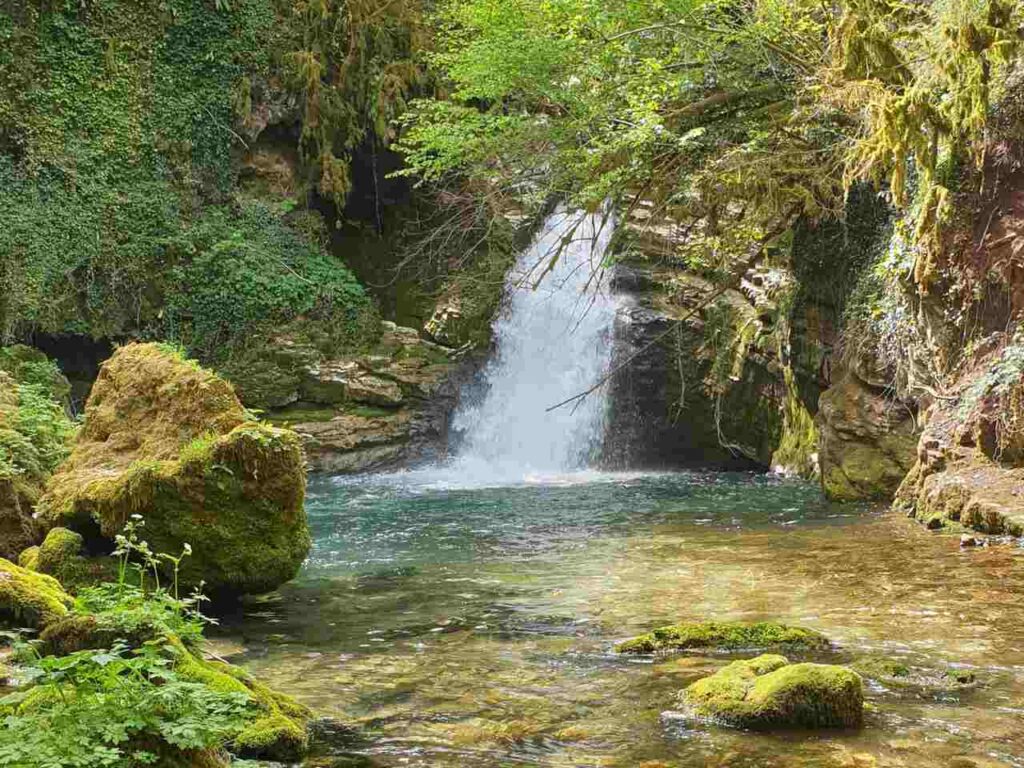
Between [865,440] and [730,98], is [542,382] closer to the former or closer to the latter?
[865,440]

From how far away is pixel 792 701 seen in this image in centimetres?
456

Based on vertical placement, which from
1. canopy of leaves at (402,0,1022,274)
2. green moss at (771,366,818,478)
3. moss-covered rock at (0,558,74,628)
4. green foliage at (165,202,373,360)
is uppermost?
canopy of leaves at (402,0,1022,274)

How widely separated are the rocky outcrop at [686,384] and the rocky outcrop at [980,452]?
6743mm

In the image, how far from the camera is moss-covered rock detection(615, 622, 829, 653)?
592 cm

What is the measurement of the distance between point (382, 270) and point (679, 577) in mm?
15576

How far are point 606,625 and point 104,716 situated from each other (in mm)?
4088

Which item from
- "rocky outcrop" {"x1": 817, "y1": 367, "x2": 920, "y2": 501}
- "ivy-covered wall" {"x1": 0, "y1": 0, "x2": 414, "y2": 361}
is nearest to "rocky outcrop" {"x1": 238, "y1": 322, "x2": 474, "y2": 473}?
"ivy-covered wall" {"x1": 0, "y1": 0, "x2": 414, "y2": 361}

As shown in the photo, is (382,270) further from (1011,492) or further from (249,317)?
(1011,492)

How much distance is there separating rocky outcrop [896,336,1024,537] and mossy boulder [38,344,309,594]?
630 cm

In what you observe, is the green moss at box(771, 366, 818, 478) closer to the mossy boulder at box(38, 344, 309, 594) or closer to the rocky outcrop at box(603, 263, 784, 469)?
the rocky outcrop at box(603, 263, 784, 469)

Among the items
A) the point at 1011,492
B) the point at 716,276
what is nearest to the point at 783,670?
the point at 1011,492

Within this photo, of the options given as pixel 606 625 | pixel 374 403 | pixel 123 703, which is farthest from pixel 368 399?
pixel 123 703

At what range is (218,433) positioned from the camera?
7410mm

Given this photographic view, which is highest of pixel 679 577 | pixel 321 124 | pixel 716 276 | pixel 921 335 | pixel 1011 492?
pixel 321 124
